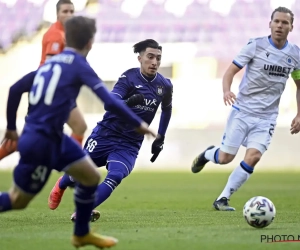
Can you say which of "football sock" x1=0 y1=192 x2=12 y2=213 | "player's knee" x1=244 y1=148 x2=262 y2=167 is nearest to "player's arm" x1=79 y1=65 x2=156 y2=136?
"football sock" x1=0 y1=192 x2=12 y2=213

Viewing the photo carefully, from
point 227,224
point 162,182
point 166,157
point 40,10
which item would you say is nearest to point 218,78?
point 166,157

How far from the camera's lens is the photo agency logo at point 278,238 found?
594cm

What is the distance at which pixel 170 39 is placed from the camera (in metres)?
27.9

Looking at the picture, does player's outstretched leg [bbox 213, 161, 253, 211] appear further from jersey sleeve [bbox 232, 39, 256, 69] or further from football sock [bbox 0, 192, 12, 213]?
football sock [bbox 0, 192, 12, 213]

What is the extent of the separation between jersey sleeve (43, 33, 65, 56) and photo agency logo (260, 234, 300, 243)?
310cm

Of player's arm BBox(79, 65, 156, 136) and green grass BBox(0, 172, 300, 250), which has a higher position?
player's arm BBox(79, 65, 156, 136)

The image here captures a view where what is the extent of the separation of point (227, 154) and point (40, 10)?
20.6m

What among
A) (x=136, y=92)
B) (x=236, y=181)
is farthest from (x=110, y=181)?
(x=236, y=181)

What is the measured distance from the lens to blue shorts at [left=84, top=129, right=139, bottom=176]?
8211mm

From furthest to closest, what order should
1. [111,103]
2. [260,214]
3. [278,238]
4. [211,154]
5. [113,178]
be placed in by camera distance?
[211,154] → [113,178] → [260,214] → [278,238] → [111,103]

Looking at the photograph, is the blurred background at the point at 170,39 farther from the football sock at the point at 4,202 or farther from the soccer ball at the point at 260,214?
the football sock at the point at 4,202

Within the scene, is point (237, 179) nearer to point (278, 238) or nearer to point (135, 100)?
point (135, 100)

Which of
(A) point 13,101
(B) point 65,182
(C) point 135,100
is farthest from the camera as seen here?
(B) point 65,182

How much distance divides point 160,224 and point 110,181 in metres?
0.69
